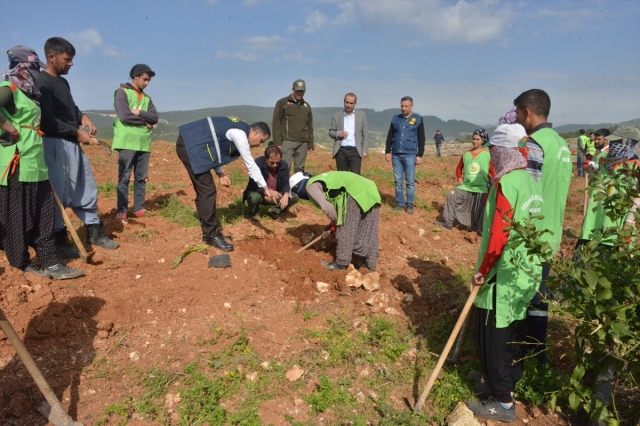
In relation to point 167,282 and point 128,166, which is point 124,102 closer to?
point 128,166

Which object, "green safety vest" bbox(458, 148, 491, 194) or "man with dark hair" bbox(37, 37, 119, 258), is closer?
"man with dark hair" bbox(37, 37, 119, 258)

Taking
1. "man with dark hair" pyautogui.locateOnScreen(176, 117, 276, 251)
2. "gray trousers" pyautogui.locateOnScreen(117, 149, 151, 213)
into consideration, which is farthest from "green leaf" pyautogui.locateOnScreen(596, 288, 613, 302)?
"gray trousers" pyautogui.locateOnScreen(117, 149, 151, 213)

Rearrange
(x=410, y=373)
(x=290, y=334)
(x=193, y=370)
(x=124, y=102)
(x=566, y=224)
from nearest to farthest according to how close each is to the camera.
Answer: (x=193, y=370), (x=410, y=373), (x=290, y=334), (x=124, y=102), (x=566, y=224)

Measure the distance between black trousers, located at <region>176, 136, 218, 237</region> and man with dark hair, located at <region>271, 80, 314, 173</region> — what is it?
2.37 m

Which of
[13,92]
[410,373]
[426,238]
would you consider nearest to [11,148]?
[13,92]

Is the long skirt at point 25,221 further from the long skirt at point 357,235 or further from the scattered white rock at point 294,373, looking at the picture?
the long skirt at point 357,235

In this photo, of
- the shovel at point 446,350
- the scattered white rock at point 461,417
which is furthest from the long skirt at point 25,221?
the scattered white rock at point 461,417

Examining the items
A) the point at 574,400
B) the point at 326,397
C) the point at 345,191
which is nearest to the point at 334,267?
the point at 345,191

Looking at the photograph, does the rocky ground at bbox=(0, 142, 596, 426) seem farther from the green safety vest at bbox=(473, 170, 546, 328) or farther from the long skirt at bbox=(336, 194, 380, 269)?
the green safety vest at bbox=(473, 170, 546, 328)

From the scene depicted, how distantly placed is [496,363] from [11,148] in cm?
392

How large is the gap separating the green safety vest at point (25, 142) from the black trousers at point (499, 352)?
3675 millimetres

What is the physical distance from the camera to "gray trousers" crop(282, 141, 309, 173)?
23.1ft

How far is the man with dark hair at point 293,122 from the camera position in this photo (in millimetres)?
6891

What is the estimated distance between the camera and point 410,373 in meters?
3.19
